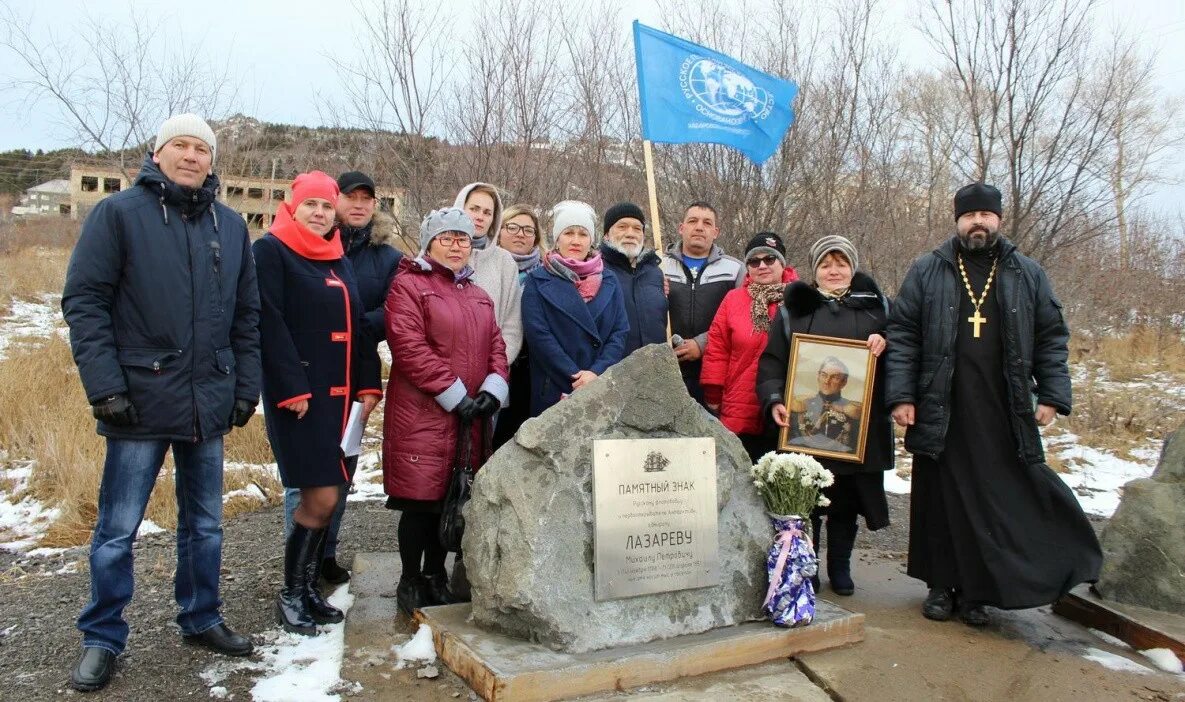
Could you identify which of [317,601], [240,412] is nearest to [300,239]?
[240,412]

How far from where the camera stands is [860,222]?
33.1 feet

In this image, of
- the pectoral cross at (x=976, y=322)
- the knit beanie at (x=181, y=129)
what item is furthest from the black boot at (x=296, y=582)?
the pectoral cross at (x=976, y=322)

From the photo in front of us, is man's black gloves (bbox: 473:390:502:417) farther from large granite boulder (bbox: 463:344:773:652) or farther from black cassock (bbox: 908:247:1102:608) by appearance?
black cassock (bbox: 908:247:1102:608)

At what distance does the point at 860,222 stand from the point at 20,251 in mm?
21181

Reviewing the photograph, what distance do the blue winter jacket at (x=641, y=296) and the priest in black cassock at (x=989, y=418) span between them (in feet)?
4.42

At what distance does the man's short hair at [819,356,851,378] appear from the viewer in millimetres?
4527

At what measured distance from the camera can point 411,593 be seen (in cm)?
409

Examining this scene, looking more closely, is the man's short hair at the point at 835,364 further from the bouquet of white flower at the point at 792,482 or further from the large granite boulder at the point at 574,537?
the large granite boulder at the point at 574,537

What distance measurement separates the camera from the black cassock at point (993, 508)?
4.20 m

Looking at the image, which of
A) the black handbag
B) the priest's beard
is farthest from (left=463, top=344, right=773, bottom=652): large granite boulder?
the priest's beard

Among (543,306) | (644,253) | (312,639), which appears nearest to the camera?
(312,639)

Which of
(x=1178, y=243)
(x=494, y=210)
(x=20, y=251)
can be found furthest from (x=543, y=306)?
(x=20, y=251)

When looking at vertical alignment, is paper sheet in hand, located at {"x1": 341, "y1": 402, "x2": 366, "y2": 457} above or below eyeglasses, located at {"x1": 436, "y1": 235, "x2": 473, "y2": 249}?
below

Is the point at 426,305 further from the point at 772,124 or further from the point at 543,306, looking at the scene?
the point at 772,124
